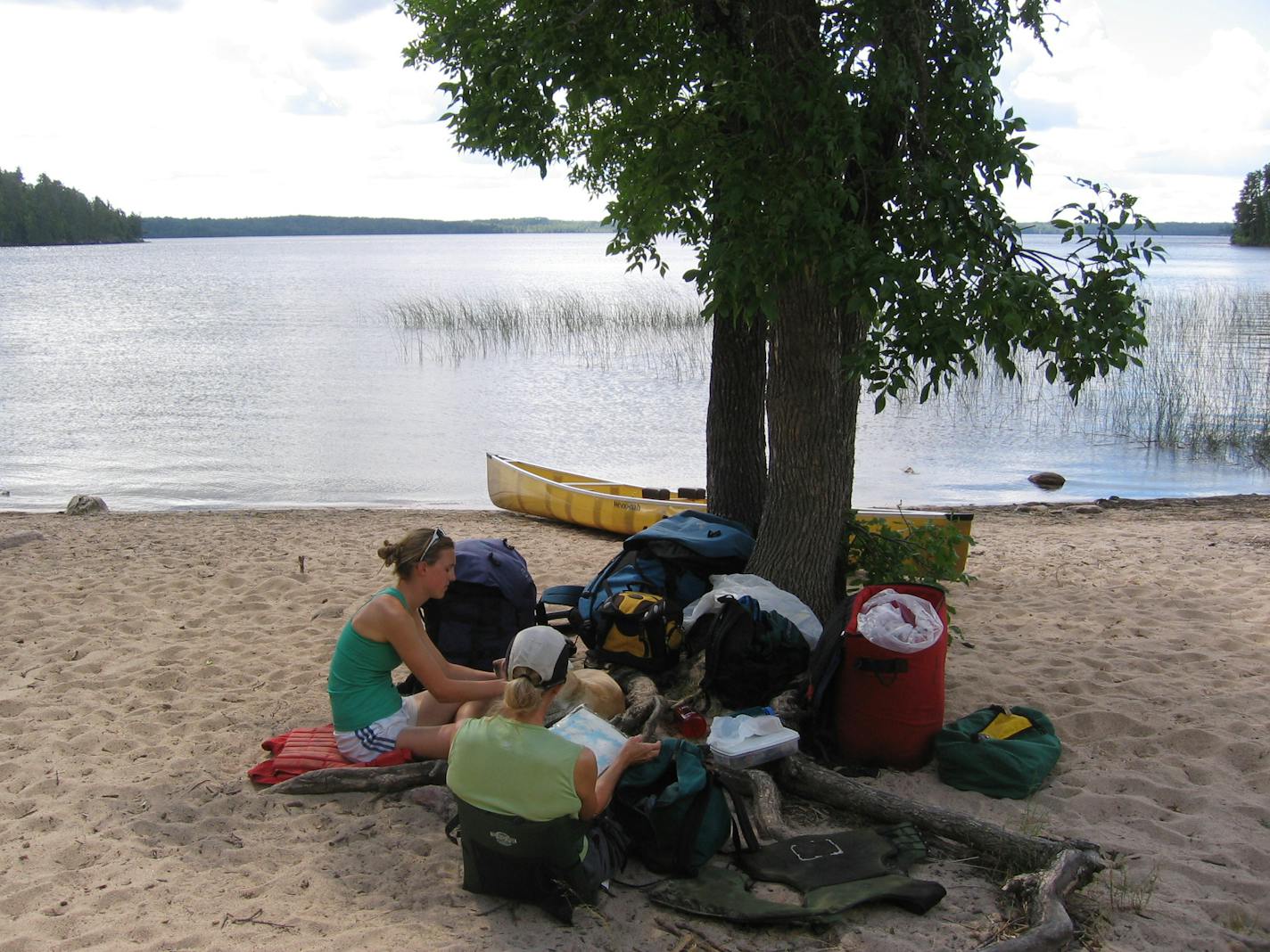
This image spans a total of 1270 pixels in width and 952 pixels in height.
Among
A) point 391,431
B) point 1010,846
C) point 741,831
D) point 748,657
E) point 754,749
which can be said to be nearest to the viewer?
point 1010,846

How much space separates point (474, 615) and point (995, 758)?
2.35m

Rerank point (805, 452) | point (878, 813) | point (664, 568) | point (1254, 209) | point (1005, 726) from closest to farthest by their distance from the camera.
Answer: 1. point (878, 813)
2. point (1005, 726)
3. point (805, 452)
4. point (664, 568)
5. point (1254, 209)

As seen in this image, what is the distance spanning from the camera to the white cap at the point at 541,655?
327 centimetres

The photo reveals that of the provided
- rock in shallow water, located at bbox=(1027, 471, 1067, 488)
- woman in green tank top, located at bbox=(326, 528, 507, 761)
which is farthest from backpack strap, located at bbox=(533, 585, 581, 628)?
rock in shallow water, located at bbox=(1027, 471, 1067, 488)

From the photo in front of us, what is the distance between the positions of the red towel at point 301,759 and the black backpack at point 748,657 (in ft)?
4.67

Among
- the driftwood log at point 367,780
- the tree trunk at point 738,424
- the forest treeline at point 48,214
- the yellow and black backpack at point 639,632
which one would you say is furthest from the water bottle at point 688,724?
the forest treeline at point 48,214

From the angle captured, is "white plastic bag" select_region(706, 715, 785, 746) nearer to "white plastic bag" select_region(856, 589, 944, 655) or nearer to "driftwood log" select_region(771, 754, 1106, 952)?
"driftwood log" select_region(771, 754, 1106, 952)

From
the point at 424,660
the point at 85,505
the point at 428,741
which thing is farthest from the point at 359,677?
the point at 85,505

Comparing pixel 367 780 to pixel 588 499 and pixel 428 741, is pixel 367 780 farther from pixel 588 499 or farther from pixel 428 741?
pixel 588 499

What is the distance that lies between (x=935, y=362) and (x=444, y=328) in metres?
24.5

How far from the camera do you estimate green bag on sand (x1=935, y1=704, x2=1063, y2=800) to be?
4125 millimetres

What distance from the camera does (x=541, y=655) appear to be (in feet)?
10.8

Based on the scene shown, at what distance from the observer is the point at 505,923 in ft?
10.5

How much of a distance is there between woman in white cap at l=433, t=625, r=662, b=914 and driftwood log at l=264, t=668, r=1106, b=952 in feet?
2.60
